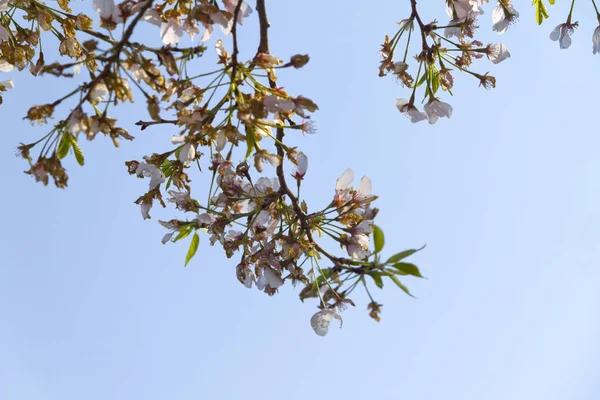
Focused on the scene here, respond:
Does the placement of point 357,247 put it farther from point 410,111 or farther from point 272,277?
point 410,111

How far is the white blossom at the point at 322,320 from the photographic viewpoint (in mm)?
2021

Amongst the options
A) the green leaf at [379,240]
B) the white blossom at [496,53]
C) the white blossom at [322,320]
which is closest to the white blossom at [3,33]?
the white blossom at [322,320]

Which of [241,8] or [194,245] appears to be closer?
[241,8]

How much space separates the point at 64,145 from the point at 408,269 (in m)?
0.88

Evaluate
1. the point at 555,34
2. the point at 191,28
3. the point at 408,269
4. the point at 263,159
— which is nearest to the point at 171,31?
the point at 191,28

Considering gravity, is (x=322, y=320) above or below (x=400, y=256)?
above

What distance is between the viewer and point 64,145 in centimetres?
165

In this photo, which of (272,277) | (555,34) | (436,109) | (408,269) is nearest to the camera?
(408,269)

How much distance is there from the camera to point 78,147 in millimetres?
1865

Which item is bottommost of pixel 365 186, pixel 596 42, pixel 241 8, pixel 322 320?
pixel 322 320

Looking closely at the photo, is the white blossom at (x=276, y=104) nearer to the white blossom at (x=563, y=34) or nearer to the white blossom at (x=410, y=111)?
the white blossom at (x=410, y=111)

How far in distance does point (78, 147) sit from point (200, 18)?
0.49 metres

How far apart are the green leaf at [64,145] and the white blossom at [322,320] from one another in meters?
0.87

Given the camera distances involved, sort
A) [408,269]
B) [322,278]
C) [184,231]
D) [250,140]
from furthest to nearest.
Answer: [184,231], [322,278], [250,140], [408,269]
